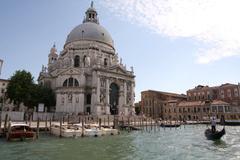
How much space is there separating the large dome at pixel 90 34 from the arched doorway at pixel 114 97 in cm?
Result: 1198

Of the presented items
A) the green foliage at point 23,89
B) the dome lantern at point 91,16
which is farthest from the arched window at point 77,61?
the dome lantern at point 91,16

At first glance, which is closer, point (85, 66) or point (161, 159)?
point (161, 159)

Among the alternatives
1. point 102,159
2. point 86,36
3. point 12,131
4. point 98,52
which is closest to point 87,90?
point 98,52

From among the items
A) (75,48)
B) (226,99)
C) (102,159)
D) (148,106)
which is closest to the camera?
(102,159)

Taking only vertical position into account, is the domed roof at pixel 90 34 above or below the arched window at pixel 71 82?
above

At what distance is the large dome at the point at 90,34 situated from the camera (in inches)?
2018

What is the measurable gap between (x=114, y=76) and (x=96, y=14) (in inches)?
923

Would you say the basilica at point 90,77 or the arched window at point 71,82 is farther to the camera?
the arched window at point 71,82

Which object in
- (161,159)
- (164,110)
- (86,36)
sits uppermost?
(86,36)

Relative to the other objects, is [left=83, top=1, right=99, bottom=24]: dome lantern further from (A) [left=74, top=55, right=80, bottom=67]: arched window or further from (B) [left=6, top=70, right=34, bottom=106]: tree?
(B) [left=6, top=70, right=34, bottom=106]: tree

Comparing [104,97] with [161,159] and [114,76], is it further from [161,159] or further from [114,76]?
[161,159]

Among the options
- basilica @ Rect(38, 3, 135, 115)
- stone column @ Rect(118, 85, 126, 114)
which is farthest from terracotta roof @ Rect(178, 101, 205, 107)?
stone column @ Rect(118, 85, 126, 114)

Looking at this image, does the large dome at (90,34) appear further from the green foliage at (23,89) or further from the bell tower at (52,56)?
the green foliage at (23,89)

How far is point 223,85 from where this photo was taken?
57.2 m
